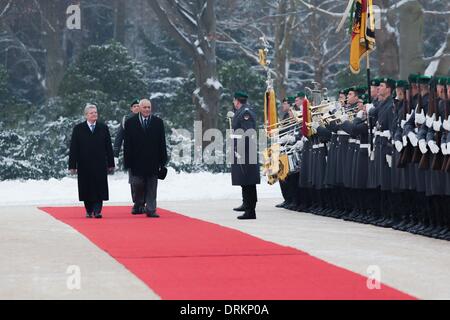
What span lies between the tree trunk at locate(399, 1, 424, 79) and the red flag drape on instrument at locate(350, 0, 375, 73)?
1220cm

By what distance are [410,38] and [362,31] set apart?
42.2ft

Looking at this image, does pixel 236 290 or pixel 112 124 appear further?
pixel 112 124

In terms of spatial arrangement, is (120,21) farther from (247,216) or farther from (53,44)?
(247,216)

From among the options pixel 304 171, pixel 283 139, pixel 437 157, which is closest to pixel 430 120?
pixel 437 157

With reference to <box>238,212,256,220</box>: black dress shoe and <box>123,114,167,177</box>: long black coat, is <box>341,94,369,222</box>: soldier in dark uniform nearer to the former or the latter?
<box>238,212,256,220</box>: black dress shoe

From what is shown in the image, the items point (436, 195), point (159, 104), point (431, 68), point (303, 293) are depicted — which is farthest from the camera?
point (159, 104)

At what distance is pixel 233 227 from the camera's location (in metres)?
18.2

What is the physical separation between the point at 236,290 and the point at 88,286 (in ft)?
4.15

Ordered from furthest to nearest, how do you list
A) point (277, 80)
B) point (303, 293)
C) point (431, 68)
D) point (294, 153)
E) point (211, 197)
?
point (277, 80), point (431, 68), point (211, 197), point (294, 153), point (303, 293)

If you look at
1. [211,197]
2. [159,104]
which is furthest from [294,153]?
[159,104]

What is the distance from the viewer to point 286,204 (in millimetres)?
23641

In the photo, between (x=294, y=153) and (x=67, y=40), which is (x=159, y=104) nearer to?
(x=67, y=40)

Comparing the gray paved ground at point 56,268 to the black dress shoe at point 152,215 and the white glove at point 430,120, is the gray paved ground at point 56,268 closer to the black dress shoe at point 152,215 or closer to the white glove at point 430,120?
the black dress shoe at point 152,215

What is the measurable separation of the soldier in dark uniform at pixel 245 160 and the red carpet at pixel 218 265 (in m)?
1.55
